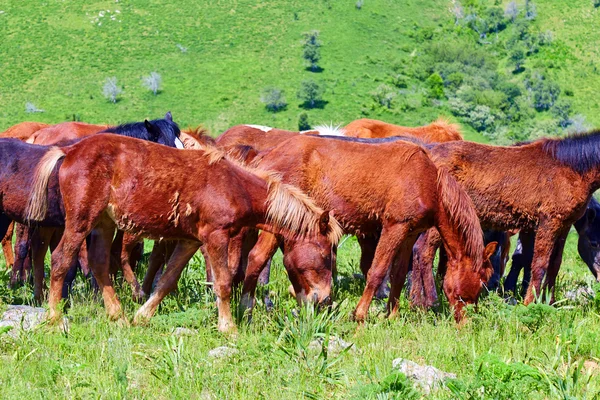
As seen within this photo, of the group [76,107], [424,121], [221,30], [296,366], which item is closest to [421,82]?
[424,121]

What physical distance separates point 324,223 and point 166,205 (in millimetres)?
1636

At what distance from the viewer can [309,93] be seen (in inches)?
2982

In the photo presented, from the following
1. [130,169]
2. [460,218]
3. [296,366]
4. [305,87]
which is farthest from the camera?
[305,87]

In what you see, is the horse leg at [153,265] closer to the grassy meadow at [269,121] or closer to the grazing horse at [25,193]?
the grassy meadow at [269,121]

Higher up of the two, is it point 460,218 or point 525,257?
point 460,218

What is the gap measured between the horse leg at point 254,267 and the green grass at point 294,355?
0.70 ft

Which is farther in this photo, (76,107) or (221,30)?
(221,30)

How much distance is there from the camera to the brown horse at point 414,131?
47.6ft

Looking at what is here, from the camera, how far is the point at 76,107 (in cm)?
6894

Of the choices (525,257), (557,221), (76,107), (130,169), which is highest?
(130,169)

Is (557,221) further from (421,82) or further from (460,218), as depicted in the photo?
(421,82)

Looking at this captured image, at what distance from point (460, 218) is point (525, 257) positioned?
9.59 ft

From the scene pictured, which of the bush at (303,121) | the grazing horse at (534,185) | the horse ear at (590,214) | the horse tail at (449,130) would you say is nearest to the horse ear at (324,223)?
the grazing horse at (534,185)

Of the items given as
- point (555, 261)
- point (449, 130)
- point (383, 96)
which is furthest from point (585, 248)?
point (383, 96)
